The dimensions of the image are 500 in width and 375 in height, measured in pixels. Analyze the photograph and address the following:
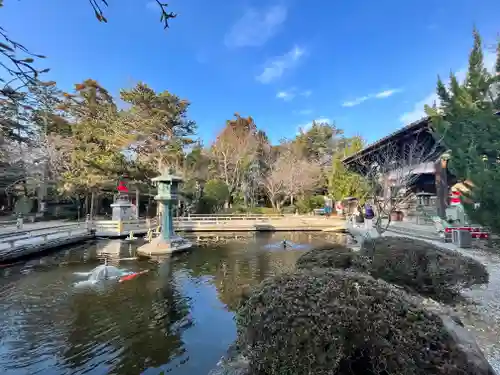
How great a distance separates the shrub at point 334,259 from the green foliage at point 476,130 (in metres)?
1.80

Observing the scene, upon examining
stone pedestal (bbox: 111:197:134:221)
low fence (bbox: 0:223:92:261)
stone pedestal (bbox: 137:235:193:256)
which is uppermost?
stone pedestal (bbox: 111:197:134:221)

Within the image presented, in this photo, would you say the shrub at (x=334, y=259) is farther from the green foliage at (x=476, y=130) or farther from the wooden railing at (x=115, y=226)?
the wooden railing at (x=115, y=226)

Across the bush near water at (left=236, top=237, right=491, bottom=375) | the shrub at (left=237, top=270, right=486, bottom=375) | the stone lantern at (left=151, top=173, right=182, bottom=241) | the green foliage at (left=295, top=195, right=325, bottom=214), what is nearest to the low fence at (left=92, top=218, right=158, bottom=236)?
the stone lantern at (left=151, top=173, right=182, bottom=241)

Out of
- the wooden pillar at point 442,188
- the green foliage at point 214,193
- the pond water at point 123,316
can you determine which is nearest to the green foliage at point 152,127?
the green foliage at point 214,193

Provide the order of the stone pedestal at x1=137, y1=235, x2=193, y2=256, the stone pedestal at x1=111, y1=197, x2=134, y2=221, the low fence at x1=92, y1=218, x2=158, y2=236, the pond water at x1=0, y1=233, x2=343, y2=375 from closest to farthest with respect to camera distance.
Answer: the pond water at x1=0, y1=233, x2=343, y2=375 < the stone pedestal at x1=137, y1=235, x2=193, y2=256 < the low fence at x1=92, y1=218, x2=158, y2=236 < the stone pedestal at x1=111, y1=197, x2=134, y2=221

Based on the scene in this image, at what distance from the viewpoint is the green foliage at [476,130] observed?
4121mm

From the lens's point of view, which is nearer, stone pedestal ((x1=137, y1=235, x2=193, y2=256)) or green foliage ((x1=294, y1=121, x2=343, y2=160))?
stone pedestal ((x1=137, y1=235, x2=193, y2=256))

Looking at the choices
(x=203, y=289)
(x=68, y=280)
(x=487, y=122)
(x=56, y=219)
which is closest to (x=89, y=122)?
(x=56, y=219)

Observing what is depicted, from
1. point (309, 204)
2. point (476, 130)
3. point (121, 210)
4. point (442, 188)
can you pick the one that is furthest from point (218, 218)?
point (476, 130)

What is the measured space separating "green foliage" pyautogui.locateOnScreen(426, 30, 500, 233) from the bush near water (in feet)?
8.92

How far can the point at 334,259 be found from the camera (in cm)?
408

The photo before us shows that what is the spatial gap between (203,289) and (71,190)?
1956 cm

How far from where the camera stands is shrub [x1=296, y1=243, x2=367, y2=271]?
4.04 meters

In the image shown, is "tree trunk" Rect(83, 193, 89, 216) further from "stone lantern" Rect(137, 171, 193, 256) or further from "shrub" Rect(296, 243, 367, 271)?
"shrub" Rect(296, 243, 367, 271)
